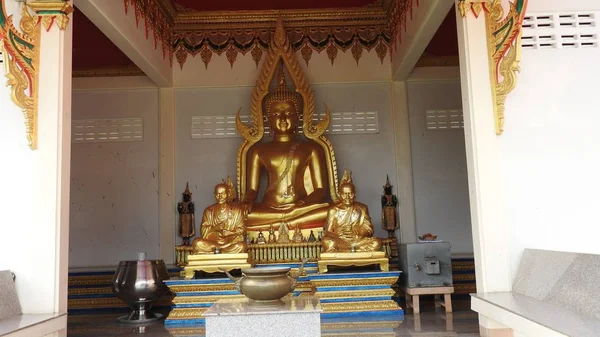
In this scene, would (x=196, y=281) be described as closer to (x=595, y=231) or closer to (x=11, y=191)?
(x=11, y=191)

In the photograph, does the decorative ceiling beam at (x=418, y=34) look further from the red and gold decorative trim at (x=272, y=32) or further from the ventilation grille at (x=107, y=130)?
the ventilation grille at (x=107, y=130)

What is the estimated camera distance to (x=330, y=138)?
667 cm

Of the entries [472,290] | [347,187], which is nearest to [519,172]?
[347,187]

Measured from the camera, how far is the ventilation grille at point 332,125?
6613mm

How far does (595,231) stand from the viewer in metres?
3.76

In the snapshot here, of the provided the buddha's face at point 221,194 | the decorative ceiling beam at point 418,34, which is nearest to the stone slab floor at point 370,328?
the buddha's face at point 221,194

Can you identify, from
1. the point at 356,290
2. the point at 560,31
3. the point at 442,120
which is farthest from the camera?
the point at 442,120

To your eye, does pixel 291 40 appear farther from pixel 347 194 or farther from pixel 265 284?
pixel 265 284

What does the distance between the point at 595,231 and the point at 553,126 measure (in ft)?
2.43

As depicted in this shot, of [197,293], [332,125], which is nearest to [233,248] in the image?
[197,293]

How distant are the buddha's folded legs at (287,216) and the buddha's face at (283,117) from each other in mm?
1089

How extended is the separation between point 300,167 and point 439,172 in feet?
5.21

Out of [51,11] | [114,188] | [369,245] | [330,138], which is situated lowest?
[369,245]

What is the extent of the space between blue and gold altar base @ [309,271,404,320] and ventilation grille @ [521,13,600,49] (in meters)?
2.14
